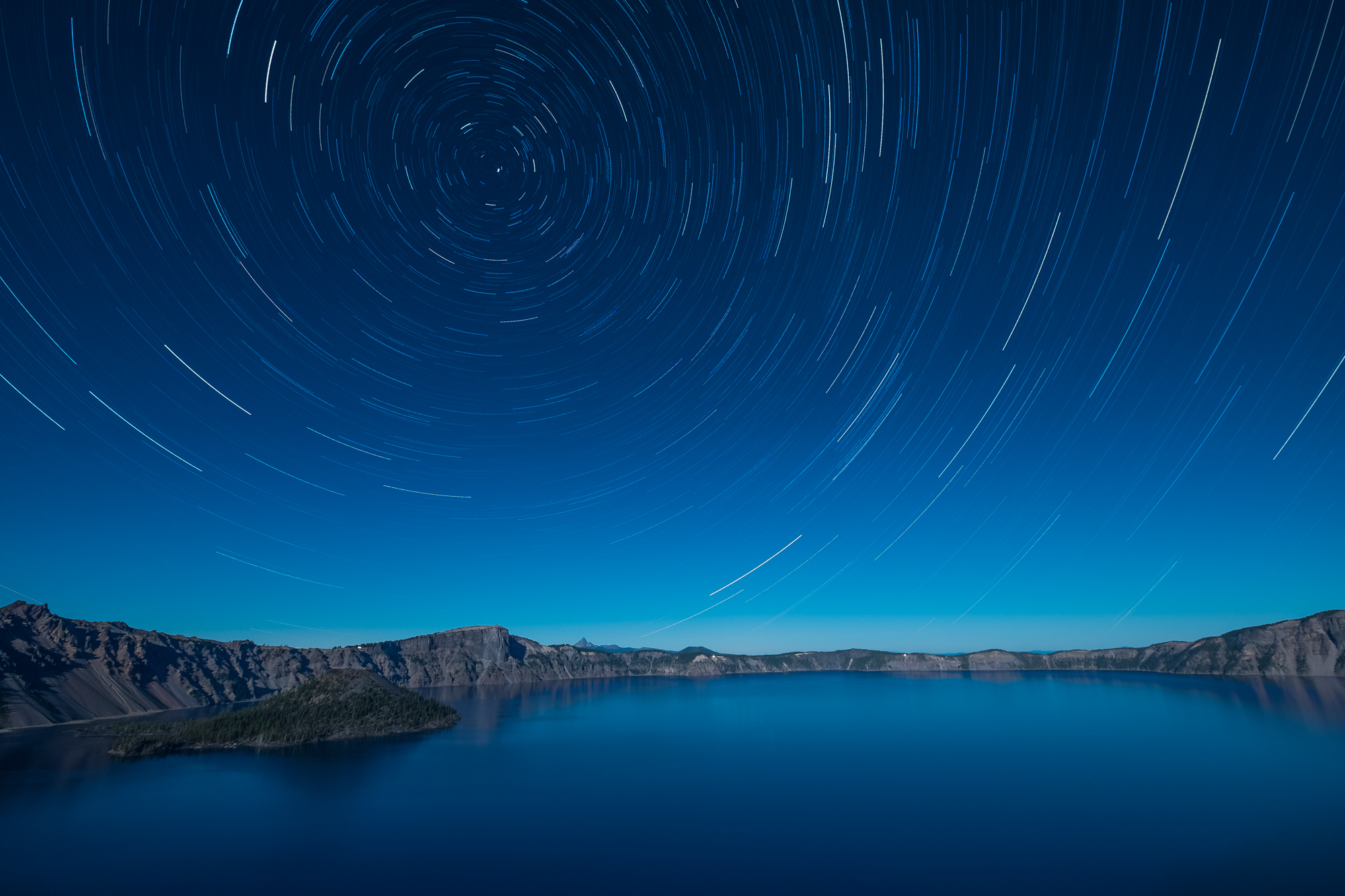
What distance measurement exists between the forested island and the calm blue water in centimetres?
1043

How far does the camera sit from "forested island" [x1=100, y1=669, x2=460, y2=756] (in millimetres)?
122500

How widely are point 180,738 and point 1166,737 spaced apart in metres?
208

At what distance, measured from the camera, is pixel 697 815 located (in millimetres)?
70375

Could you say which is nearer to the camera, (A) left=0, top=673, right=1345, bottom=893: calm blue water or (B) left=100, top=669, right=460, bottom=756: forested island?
(A) left=0, top=673, right=1345, bottom=893: calm blue water

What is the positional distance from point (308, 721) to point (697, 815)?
4568 inches

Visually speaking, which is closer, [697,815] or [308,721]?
[697,815]

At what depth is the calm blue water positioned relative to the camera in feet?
165

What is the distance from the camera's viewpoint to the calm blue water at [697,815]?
1980 inches

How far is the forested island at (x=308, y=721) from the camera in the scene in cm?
12250

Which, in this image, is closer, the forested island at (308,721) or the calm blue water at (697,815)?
the calm blue water at (697,815)

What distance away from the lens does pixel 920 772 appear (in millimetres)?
93250

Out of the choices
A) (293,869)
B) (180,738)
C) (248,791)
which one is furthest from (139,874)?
(180,738)

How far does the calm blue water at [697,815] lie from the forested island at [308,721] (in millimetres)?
10433

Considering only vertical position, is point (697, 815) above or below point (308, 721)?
below
